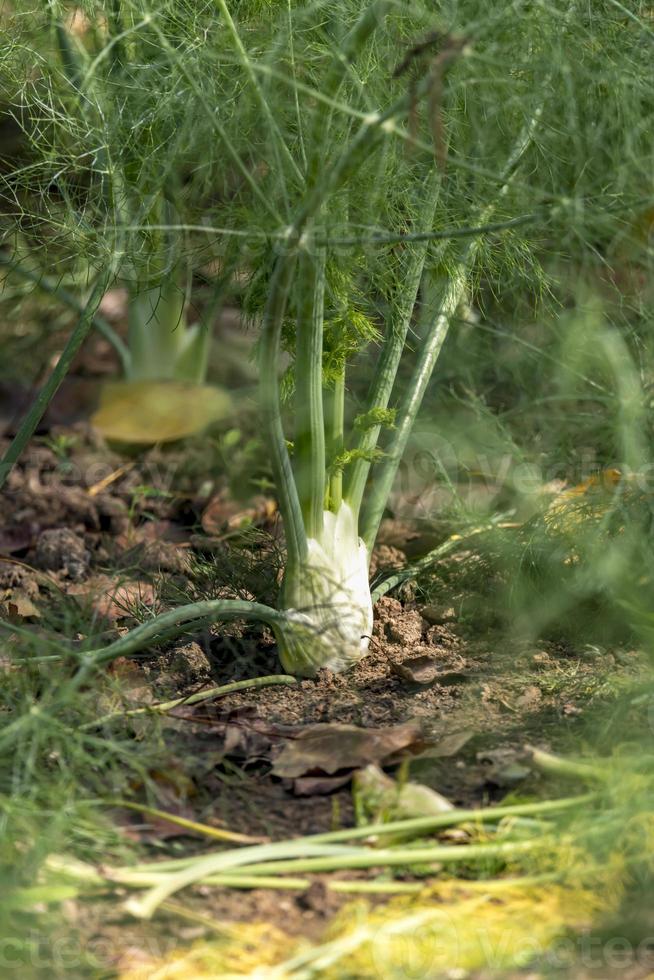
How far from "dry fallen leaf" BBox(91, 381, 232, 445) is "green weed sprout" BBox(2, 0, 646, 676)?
92 cm

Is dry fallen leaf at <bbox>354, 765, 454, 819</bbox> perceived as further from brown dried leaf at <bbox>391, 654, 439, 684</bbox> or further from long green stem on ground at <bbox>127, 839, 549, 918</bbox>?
brown dried leaf at <bbox>391, 654, 439, 684</bbox>

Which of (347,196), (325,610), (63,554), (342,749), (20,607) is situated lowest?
(342,749)

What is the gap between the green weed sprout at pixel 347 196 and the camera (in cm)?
160

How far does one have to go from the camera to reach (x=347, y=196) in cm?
166

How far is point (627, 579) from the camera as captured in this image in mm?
1807

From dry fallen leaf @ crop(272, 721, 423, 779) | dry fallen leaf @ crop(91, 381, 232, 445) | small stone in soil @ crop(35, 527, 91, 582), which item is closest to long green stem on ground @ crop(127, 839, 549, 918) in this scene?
dry fallen leaf @ crop(272, 721, 423, 779)

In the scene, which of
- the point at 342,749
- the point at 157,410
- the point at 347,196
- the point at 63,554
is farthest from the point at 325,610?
the point at 157,410

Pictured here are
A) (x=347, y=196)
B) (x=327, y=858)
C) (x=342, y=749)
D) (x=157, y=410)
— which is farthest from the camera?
(x=157, y=410)

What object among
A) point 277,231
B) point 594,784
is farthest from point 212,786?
point 277,231

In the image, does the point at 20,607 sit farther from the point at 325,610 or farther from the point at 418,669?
the point at 418,669

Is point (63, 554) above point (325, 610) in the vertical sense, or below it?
above

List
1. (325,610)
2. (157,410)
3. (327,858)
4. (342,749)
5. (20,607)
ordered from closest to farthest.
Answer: (327,858) < (342,749) < (325,610) < (20,607) < (157,410)

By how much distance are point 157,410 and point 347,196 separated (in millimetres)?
1345

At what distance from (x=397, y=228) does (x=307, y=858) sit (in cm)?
101
